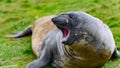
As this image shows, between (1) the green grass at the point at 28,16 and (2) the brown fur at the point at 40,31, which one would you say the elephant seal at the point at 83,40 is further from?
(2) the brown fur at the point at 40,31

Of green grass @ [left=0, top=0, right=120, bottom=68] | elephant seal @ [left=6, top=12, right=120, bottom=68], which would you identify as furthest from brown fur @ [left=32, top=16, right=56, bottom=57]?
elephant seal @ [left=6, top=12, right=120, bottom=68]

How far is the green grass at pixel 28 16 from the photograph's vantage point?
7.43 meters

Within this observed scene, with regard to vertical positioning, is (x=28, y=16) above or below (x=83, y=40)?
below

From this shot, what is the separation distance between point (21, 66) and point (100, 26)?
1916 mm

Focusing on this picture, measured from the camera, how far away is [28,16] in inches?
442

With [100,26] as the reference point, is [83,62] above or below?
below

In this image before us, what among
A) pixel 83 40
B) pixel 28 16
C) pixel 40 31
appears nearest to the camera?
pixel 83 40

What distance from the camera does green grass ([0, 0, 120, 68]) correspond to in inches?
293

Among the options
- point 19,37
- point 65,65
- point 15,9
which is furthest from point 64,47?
point 15,9

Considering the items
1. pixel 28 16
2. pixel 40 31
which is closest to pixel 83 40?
pixel 40 31

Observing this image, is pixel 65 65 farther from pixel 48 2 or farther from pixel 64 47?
pixel 48 2

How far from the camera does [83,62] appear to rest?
5.71 m

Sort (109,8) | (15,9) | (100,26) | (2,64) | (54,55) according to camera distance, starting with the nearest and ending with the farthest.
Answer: (100,26) → (54,55) → (2,64) → (109,8) → (15,9)

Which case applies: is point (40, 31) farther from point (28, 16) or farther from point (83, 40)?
point (28, 16)
